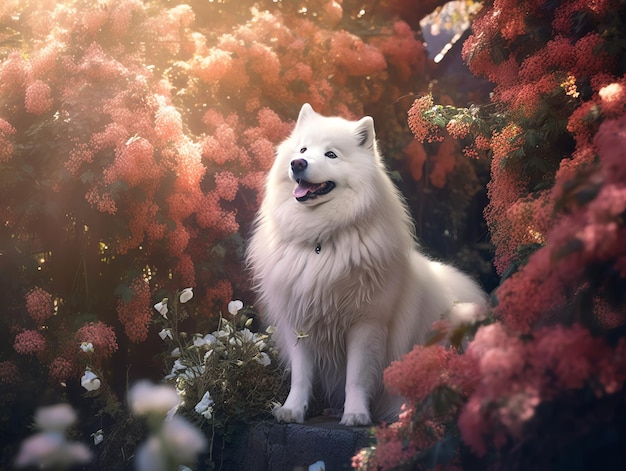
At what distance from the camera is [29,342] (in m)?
3.69

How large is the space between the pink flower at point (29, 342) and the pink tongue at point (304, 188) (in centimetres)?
159

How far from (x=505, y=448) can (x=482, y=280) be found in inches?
185

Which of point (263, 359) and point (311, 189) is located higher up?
point (311, 189)

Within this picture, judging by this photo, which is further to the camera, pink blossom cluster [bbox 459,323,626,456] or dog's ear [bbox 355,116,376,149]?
dog's ear [bbox 355,116,376,149]

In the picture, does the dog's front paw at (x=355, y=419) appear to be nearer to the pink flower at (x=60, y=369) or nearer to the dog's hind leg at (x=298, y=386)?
the dog's hind leg at (x=298, y=386)

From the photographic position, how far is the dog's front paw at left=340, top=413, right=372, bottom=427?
3.28 m

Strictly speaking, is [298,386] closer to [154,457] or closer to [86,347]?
[86,347]

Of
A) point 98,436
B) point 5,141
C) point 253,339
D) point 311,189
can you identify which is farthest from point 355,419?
point 5,141

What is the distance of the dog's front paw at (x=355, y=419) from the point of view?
3.28 metres

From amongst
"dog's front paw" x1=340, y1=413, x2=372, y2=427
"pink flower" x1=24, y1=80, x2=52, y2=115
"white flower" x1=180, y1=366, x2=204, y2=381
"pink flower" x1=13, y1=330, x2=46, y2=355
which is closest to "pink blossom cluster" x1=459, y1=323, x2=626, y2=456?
"dog's front paw" x1=340, y1=413, x2=372, y2=427

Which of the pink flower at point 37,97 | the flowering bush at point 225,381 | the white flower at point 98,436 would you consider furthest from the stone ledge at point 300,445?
the pink flower at point 37,97

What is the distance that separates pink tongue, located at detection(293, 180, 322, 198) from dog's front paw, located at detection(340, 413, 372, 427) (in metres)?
1.11

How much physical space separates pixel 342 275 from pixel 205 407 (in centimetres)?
95

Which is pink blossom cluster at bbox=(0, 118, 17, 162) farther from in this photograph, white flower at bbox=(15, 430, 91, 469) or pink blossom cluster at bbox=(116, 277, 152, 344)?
white flower at bbox=(15, 430, 91, 469)
